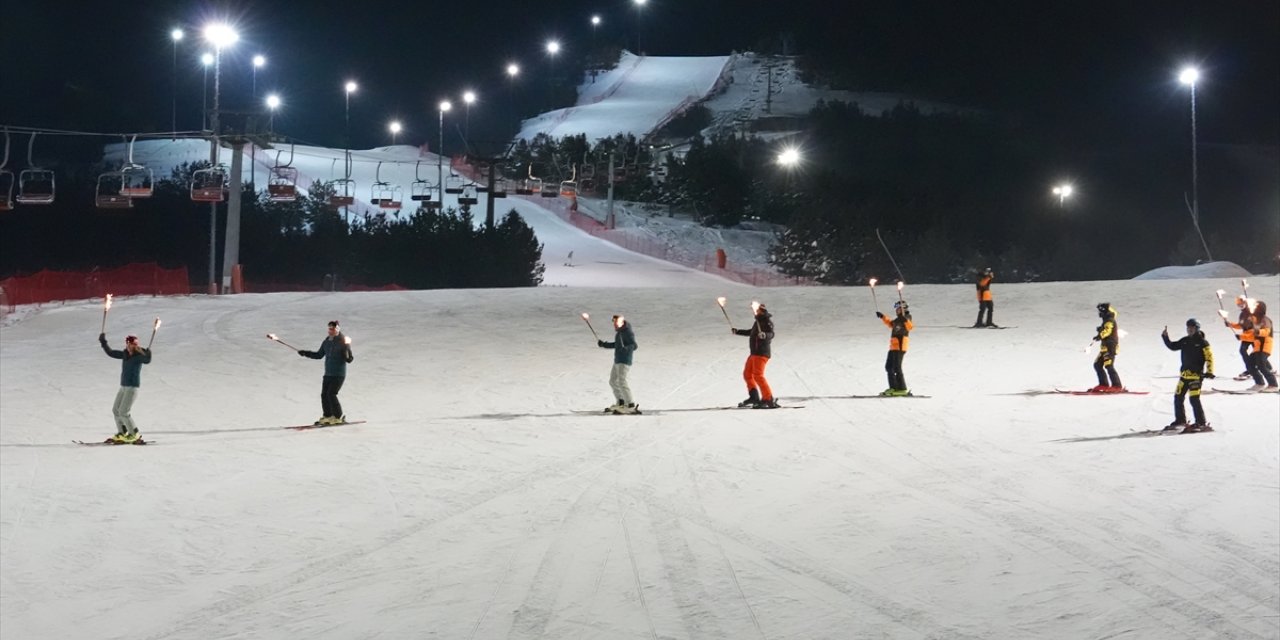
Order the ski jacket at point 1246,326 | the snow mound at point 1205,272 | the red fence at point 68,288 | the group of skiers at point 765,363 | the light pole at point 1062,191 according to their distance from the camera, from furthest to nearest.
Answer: the light pole at point 1062,191
the snow mound at point 1205,272
the red fence at point 68,288
the ski jacket at point 1246,326
the group of skiers at point 765,363

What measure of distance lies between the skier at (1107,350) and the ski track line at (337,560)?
8.67 m

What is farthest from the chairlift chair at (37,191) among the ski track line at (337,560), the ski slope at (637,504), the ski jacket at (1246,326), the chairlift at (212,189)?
the ski jacket at (1246,326)

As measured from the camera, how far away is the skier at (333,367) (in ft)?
52.0

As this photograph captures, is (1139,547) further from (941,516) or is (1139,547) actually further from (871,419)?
(871,419)

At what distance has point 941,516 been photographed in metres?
10.6

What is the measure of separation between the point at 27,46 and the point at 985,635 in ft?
306

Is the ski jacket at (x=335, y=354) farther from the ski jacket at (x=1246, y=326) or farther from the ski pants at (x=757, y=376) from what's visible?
the ski jacket at (x=1246, y=326)

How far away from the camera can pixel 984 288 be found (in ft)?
84.5

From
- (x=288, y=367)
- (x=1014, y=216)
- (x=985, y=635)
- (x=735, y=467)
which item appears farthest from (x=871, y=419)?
(x=1014, y=216)

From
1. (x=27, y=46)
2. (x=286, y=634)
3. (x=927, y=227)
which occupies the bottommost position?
(x=286, y=634)

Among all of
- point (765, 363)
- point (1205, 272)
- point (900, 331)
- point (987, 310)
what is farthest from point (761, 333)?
point (1205, 272)

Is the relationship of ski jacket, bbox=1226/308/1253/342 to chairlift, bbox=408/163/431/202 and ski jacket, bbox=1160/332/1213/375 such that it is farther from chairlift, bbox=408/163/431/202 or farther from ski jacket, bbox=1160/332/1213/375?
chairlift, bbox=408/163/431/202

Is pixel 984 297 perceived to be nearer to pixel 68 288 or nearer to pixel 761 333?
pixel 761 333

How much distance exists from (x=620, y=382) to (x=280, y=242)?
140ft
